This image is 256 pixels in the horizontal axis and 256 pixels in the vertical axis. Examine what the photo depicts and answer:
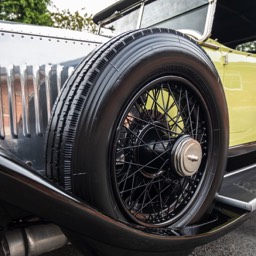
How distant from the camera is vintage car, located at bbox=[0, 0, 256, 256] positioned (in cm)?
138

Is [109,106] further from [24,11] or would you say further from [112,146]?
[24,11]

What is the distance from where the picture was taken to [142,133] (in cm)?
173

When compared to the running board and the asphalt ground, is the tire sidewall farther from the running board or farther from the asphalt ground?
the asphalt ground

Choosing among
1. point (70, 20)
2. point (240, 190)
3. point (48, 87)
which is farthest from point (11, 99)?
point (70, 20)

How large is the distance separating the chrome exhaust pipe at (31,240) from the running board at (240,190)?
37.3 inches

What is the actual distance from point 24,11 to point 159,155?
11.0 m

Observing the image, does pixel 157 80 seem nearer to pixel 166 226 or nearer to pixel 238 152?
pixel 166 226

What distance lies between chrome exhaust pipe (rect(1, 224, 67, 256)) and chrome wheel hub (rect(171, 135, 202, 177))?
2.15ft

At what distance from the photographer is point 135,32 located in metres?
1.63

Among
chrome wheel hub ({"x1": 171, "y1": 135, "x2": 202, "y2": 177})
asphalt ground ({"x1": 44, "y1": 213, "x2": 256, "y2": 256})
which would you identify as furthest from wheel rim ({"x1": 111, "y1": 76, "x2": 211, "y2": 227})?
asphalt ground ({"x1": 44, "y1": 213, "x2": 256, "y2": 256})

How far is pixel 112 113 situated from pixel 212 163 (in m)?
0.80

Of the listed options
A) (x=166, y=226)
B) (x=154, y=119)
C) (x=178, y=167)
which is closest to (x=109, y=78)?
(x=154, y=119)

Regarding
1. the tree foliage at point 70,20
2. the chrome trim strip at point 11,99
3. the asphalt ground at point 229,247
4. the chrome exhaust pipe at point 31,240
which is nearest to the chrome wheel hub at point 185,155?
the chrome exhaust pipe at point 31,240

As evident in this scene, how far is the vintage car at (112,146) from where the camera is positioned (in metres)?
1.38
